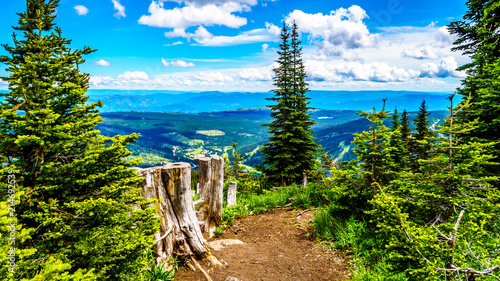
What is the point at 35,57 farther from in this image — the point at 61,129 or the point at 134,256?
the point at 134,256

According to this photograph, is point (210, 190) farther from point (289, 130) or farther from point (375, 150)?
point (289, 130)

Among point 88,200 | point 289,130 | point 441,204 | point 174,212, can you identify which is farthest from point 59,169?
point 289,130

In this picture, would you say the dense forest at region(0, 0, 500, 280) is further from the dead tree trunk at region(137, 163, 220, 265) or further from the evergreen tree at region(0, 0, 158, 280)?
the dead tree trunk at region(137, 163, 220, 265)

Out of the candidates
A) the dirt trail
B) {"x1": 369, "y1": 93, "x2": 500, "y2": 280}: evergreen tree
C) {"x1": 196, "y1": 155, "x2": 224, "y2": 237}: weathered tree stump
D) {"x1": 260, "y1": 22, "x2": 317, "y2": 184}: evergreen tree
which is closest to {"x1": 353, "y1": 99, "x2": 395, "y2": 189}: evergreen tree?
{"x1": 369, "y1": 93, "x2": 500, "y2": 280}: evergreen tree

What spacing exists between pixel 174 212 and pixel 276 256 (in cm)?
262

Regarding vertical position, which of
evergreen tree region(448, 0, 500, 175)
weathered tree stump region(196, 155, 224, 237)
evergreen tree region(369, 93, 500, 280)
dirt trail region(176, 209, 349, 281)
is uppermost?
evergreen tree region(448, 0, 500, 175)

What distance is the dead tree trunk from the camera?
5129 millimetres

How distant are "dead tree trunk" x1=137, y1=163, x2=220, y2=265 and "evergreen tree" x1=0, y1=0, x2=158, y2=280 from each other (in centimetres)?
154

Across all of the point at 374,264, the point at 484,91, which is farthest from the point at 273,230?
the point at 484,91

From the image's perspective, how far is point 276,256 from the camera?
5746mm

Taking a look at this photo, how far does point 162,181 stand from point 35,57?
121 inches

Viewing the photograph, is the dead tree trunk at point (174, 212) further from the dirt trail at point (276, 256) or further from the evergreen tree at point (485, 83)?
the evergreen tree at point (485, 83)

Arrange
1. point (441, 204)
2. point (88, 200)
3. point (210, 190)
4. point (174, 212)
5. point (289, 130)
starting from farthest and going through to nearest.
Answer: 1. point (289, 130)
2. point (210, 190)
3. point (174, 212)
4. point (441, 204)
5. point (88, 200)

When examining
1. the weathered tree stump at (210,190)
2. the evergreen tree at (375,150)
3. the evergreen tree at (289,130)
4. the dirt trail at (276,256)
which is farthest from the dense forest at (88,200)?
the evergreen tree at (289,130)
